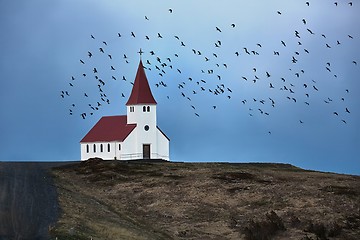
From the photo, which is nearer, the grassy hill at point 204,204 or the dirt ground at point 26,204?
the dirt ground at point 26,204

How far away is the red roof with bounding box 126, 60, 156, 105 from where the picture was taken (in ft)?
360

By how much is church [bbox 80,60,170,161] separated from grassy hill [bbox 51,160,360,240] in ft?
126

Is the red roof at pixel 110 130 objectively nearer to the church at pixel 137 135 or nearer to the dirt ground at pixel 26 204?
the church at pixel 137 135

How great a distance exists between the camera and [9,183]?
54156mm

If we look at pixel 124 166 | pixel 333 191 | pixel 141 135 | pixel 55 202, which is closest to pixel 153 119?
pixel 141 135

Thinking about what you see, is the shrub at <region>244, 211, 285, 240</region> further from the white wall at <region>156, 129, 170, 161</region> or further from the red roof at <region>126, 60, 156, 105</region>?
the red roof at <region>126, 60, 156, 105</region>

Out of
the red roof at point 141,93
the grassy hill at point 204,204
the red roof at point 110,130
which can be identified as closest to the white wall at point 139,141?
the red roof at point 110,130

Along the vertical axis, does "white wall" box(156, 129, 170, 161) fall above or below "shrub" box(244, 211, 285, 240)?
above

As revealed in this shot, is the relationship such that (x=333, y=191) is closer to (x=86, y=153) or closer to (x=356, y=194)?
(x=356, y=194)

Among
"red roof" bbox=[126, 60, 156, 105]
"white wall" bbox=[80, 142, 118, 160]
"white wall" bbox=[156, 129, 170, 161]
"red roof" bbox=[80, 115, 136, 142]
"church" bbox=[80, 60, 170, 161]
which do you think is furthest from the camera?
"white wall" bbox=[156, 129, 170, 161]

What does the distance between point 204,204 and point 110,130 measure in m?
59.3

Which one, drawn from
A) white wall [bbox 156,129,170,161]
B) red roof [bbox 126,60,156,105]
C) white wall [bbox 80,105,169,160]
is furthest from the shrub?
red roof [bbox 126,60,156,105]

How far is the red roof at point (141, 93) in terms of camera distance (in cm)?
10975

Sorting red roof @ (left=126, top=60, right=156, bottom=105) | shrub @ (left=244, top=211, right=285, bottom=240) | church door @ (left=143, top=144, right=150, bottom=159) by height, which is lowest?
shrub @ (left=244, top=211, right=285, bottom=240)
